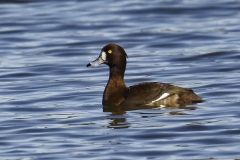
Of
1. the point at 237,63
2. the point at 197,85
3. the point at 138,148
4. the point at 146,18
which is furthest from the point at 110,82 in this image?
the point at 146,18

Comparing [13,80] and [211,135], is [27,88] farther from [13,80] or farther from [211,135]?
[211,135]

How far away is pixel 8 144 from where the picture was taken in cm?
1015

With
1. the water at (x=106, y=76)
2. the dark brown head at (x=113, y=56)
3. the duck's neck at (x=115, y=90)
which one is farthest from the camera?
the dark brown head at (x=113, y=56)

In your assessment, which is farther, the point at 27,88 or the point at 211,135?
the point at 27,88

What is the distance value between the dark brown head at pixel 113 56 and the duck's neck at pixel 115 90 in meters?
0.10

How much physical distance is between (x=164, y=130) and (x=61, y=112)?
88.8 inches

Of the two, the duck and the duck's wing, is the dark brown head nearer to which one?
the duck

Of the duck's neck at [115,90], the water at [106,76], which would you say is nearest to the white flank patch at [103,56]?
the duck's neck at [115,90]

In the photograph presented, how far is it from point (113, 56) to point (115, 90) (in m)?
0.57

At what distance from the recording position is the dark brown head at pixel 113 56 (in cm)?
1269

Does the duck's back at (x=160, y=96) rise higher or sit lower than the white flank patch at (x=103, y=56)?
lower

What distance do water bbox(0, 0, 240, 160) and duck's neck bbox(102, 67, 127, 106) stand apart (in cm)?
25

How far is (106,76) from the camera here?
15.8m

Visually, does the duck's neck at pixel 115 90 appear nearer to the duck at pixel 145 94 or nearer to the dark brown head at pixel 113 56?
the duck at pixel 145 94
